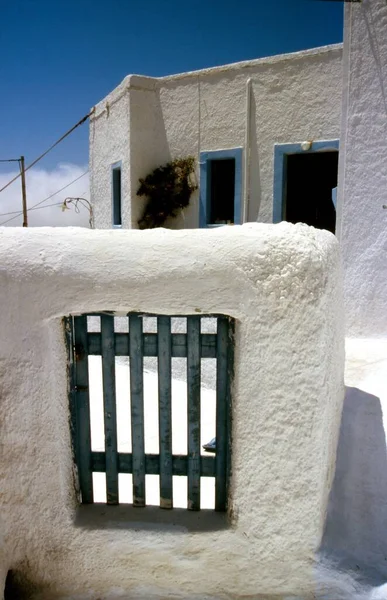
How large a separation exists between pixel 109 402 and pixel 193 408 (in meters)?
0.44

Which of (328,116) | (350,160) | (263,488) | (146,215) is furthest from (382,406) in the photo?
(146,215)

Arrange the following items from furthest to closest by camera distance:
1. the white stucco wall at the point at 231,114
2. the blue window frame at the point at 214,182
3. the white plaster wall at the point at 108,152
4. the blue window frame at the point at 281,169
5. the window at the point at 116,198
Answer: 1. the window at the point at 116,198
2. the white plaster wall at the point at 108,152
3. the blue window frame at the point at 214,182
4. the blue window frame at the point at 281,169
5. the white stucco wall at the point at 231,114

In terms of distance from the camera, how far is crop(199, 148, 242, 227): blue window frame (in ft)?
32.8

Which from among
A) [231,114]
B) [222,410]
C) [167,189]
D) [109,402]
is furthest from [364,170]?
[167,189]

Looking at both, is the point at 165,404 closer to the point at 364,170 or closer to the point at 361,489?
the point at 361,489

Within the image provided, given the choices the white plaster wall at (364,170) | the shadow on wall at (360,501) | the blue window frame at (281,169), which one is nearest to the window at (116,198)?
the blue window frame at (281,169)

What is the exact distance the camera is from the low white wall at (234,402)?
2.26 meters

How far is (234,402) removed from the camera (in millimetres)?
2395

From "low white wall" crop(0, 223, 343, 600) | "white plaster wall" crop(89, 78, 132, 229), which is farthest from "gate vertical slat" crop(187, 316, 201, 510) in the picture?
"white plaster wall" crop(89, 78, 132, 229)

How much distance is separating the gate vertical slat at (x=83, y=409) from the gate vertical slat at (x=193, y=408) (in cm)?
52

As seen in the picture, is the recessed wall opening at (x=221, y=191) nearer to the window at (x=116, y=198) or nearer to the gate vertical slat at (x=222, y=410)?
the window at (x=116, y=198)

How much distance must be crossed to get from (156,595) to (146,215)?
936 cm

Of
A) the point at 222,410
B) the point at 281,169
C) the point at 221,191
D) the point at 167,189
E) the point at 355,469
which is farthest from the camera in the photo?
the point at 221,191

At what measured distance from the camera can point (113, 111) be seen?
460 inches
